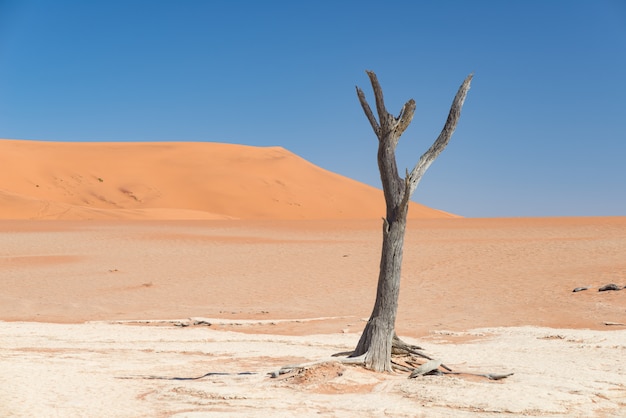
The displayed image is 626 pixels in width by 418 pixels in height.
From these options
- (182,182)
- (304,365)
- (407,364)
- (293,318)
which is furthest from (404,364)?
(182,182)

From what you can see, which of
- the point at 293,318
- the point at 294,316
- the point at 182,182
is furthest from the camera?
the point at 182,182

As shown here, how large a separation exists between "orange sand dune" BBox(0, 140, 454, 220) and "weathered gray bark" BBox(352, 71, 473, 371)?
117ft

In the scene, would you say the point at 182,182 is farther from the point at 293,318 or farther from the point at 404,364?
the point at 404,364

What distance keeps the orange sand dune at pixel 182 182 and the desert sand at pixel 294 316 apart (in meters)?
19.0

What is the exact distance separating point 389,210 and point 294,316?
22.3 feet

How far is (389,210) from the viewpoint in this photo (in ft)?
28.8

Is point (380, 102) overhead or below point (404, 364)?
overhead

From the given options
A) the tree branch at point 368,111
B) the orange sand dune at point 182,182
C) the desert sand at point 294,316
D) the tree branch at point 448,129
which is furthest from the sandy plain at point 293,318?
the orange sand dune at point 182,182

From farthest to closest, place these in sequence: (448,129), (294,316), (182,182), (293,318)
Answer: (182,182)
(294,316)
(293,318)
(448,129)

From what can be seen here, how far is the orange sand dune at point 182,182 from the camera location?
175 ft

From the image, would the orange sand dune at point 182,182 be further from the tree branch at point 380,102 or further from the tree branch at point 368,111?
the tree branch at point 380,102

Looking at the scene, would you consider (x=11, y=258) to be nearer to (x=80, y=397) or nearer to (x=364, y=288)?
(x=364, y=288)

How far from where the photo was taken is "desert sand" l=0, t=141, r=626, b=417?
7.53m

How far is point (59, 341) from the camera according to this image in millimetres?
11516
